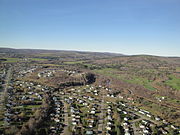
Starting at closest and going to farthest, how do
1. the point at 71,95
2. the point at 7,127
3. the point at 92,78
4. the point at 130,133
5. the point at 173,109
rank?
the point at 7,127 < the point at 130,133 < the point at 173,109 < the point at 71,95 < the point at 92,78

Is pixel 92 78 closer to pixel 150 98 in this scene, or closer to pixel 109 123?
pixel 150 98

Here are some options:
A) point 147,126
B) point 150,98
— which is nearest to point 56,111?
point 147,126

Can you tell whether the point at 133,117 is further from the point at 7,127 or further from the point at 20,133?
the point at 7,127

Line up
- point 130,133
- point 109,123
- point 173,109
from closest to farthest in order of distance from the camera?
point 130,133 < point 109,123 < point 173,109

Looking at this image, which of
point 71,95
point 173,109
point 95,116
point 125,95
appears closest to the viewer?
point 95,116

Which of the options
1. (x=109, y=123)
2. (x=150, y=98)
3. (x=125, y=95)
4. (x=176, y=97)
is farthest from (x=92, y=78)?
(x=109, y=123)

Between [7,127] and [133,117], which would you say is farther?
[133,117]

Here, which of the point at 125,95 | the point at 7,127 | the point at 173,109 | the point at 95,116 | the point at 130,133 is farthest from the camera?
the point at 125,95

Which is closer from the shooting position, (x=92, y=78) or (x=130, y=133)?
(x=130, y=133)
